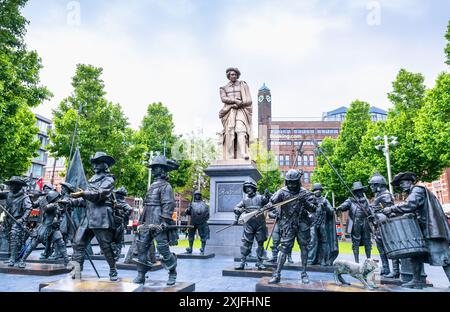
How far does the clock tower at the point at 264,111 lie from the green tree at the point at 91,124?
54.9 meters

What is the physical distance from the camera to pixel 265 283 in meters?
6.12

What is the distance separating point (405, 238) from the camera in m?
6.24

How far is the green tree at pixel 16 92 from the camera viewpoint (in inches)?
663

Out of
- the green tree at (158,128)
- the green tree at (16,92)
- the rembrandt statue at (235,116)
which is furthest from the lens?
the green tree at (158,128)

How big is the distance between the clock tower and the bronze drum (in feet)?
244

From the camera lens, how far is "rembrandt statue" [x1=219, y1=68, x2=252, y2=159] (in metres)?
13.9

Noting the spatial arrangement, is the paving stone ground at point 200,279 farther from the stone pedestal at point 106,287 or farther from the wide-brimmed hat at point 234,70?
the wide-brimmed hat at point 234,70

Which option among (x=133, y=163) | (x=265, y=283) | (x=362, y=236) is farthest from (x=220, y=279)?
(x=133, y=163)

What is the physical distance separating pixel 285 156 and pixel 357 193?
66294 mm

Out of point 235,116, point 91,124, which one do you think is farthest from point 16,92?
point 235,116

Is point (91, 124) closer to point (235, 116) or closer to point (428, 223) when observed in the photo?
point (235, 116)

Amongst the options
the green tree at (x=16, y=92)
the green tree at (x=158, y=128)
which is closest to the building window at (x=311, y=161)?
the green tree at (x=158, y=128)
